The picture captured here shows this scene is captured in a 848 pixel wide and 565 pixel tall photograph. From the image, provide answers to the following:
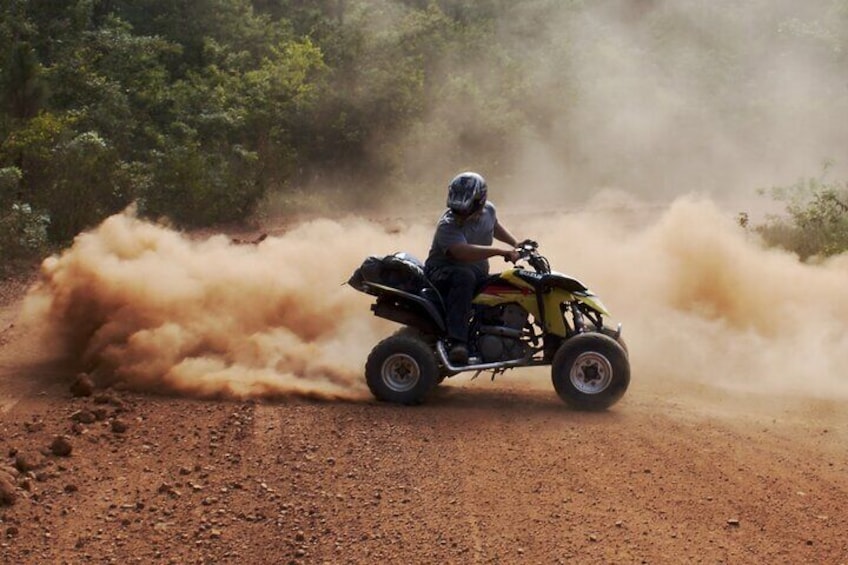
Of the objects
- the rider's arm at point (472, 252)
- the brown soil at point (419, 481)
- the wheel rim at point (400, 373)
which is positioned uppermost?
the rider's arm at point (472, 252)

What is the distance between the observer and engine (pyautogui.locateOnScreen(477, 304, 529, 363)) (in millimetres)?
8984

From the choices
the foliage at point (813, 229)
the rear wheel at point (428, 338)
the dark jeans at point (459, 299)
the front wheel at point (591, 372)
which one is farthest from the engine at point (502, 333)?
the foliage at point (813, 229)

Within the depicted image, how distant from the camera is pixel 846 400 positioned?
939 centimetres

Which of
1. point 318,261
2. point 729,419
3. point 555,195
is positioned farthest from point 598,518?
point 555,195

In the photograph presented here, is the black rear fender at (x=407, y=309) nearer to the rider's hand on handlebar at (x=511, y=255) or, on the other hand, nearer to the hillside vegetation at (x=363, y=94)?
the rider's hand on handlebar at (x=511, y=255)

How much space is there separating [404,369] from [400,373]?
0.05 metres

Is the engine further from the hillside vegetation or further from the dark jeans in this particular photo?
the hillside vegetation

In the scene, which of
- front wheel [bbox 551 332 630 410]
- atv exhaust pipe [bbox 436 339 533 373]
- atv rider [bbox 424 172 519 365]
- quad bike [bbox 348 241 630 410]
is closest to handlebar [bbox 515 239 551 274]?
quad bike [bbox 348 241 630 410]

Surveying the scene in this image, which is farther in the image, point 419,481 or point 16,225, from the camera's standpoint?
point 16,225

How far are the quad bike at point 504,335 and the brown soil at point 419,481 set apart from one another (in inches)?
8.5

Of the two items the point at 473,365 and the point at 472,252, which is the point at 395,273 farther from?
the point at 473,365

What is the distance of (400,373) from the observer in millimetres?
8906

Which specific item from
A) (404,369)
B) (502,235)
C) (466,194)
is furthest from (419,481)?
(502,235)

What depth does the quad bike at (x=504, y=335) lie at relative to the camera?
8656mm
